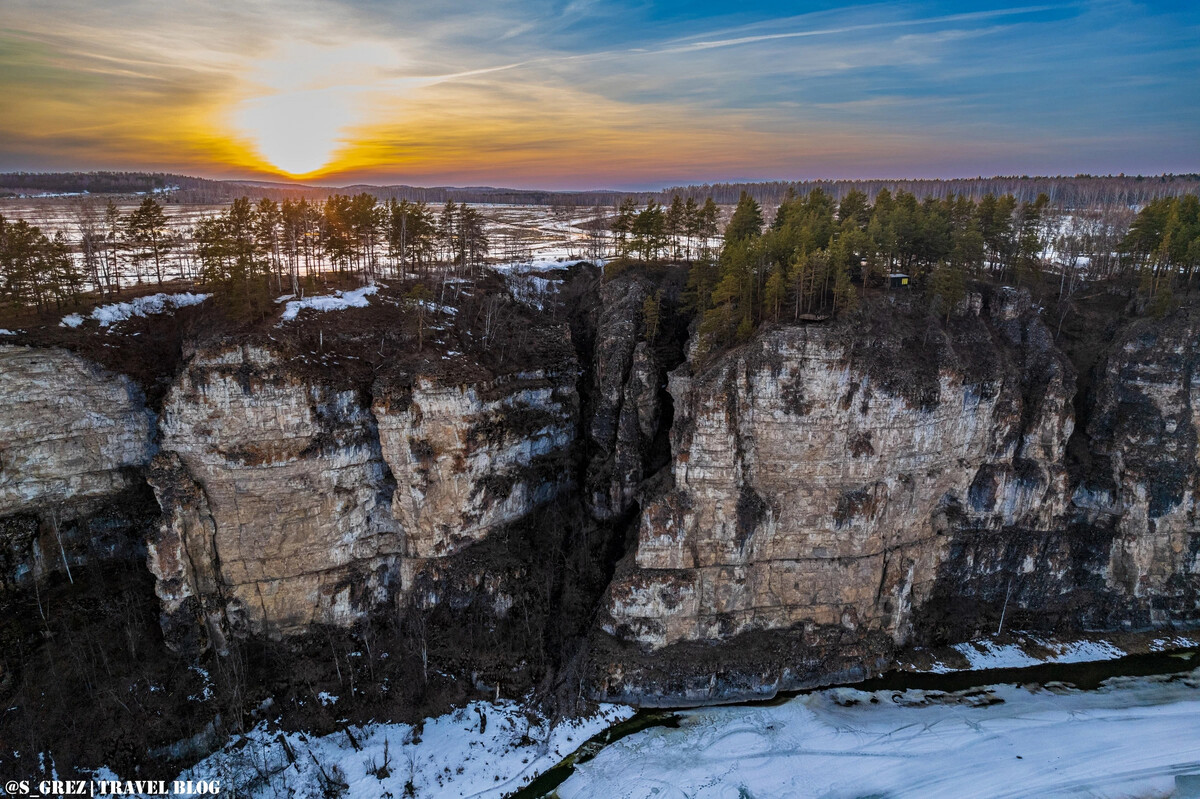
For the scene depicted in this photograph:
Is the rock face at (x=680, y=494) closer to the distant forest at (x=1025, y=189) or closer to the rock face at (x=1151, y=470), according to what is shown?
the rock face at (x=1151, y=470)

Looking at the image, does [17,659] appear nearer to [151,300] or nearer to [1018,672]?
[151,300]

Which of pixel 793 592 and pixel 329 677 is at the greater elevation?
pixel 793 592

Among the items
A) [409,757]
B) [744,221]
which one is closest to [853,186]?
[744,221]

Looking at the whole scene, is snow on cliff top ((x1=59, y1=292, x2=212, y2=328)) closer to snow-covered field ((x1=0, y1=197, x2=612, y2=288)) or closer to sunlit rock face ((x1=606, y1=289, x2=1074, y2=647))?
snow-covered field ((x1=0, y1=197, x2=612, y2=288))

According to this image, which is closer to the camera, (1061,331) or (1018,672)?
(1018,672)

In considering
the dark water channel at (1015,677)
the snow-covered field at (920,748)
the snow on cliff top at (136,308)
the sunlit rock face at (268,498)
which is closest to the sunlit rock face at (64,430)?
the snow on cliff top at (136,308)

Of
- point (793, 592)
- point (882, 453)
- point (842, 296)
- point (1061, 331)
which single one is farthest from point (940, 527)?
point (1061, 331)

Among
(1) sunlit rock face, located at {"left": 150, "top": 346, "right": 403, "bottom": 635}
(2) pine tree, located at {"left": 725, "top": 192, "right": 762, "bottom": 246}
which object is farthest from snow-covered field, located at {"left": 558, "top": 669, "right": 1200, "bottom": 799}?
(2) pine tree, located at {"left": 725, "top": 192, "right": 762, "bottom": 246}
